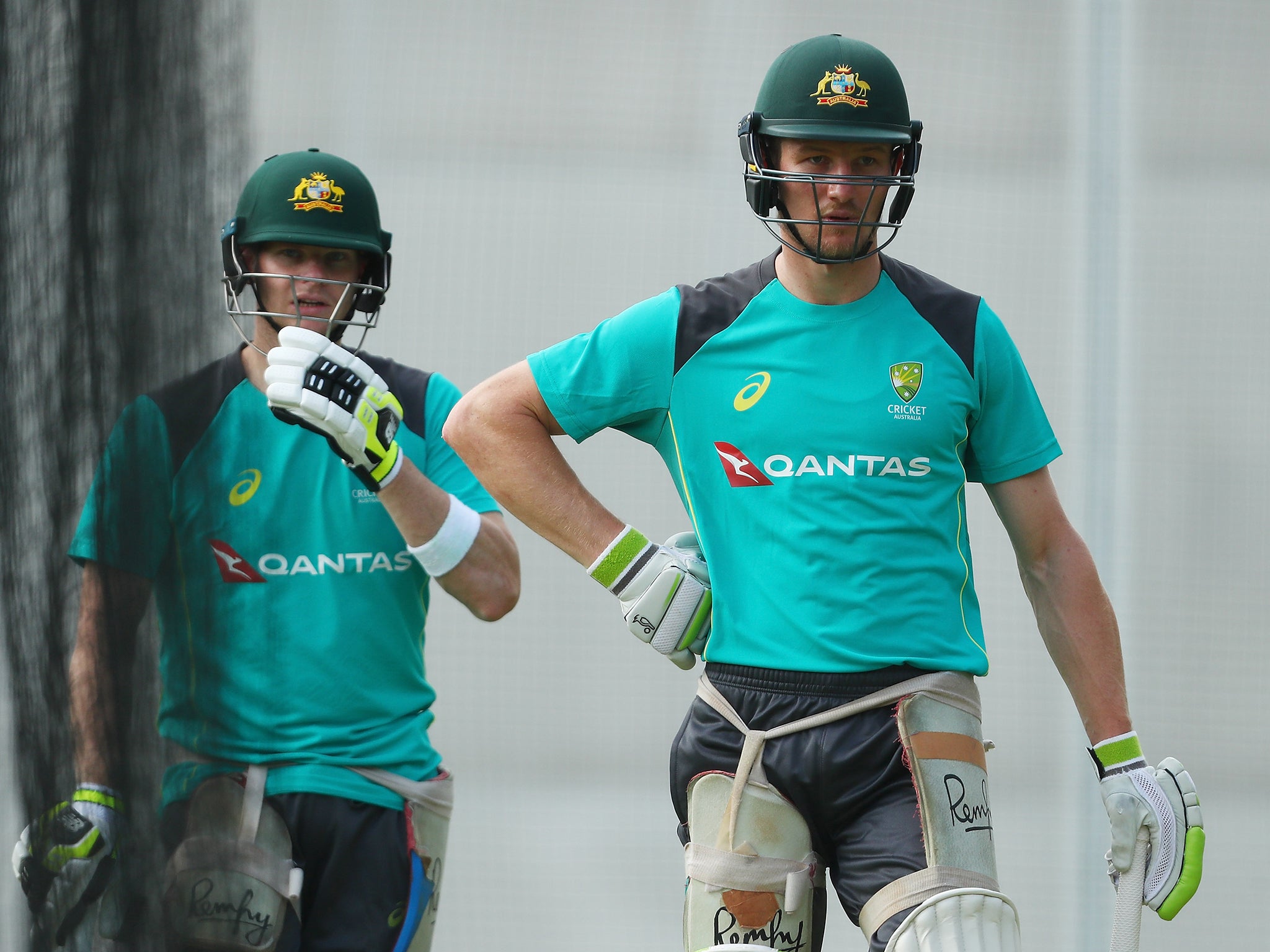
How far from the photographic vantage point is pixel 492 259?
4520 mm

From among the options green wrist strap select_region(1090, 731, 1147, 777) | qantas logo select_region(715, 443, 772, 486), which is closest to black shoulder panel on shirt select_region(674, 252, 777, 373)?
qantas logo select_region(715, 443, 772, 486)

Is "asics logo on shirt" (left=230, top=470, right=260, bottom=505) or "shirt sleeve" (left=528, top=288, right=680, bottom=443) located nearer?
"shirt sleeve" (left=528, top=288, right=680, bottom=443)

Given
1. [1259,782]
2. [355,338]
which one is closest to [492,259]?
[355,338]

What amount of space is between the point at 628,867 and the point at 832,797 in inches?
109

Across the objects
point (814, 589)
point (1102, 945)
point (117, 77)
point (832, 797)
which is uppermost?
point (117, 77)

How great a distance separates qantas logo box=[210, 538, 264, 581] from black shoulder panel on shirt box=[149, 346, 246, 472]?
7.2 inches

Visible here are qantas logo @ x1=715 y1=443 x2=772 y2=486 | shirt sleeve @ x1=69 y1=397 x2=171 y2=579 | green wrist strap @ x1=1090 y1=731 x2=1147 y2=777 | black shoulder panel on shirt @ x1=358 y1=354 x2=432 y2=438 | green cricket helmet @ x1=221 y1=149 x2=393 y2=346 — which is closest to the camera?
shirt sleeve @ x1=69 y1=397 x2=171 y2=579

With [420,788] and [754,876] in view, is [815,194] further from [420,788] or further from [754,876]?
[420,788]

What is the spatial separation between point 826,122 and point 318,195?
2.79 ft

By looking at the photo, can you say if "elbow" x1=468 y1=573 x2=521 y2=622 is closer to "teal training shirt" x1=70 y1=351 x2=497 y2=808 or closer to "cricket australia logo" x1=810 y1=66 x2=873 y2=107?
"teal training shirt" x1=70 y1=351 x2=497 y2=808

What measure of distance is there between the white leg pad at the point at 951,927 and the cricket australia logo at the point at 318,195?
4.54 feet

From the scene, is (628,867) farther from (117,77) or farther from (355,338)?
(117,77)

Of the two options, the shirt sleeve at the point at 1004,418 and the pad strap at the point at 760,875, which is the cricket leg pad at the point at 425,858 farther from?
the shirt sleeve at the point at 1004,418

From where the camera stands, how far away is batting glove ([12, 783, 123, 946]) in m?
1.50
